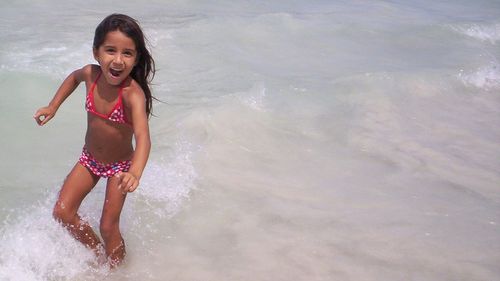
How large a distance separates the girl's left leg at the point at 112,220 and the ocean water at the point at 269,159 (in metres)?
0.10

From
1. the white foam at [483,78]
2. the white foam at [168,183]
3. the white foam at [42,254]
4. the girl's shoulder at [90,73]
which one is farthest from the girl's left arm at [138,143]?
the white foam at [483,78]

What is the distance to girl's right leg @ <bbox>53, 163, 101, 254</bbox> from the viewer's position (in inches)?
127

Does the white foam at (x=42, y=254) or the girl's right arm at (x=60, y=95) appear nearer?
the white foam at (x=42, y=254)

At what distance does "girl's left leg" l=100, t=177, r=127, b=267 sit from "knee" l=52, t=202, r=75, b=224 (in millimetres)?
179

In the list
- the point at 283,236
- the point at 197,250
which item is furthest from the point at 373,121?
the point at 197,250

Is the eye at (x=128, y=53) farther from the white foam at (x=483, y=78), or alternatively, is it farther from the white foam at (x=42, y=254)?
the white foam at (x=483, y=78)

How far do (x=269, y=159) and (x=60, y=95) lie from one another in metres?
2.04

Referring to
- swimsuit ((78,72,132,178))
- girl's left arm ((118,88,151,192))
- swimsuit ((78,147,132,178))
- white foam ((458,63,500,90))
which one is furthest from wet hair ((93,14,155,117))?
white foam ((458,63,500,90))

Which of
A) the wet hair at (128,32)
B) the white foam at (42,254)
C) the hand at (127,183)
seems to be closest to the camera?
the hand at (127,183)

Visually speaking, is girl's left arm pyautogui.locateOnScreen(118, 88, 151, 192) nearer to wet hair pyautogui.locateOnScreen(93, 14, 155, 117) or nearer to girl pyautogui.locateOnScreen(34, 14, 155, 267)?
girl pyautogui.locateOnScreen(34, 14, 155, 267)

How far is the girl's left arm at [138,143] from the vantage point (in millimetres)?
2695

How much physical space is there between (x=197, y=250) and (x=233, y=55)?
195 inches

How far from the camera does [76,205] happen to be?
3.26 m

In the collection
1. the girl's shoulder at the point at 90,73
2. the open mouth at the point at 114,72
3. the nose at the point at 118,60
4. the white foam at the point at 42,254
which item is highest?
the nose at the point at 118,60
